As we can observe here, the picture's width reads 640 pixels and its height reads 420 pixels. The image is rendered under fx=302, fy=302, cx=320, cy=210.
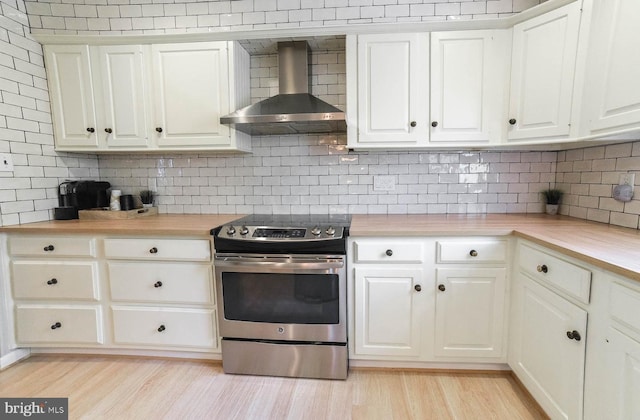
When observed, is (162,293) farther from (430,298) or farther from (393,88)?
(393,88)

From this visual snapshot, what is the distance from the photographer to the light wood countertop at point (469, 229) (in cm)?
125

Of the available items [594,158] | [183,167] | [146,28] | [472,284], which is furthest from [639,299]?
[146,28]

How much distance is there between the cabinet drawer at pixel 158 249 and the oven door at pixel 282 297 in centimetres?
14

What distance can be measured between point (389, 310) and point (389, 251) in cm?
37

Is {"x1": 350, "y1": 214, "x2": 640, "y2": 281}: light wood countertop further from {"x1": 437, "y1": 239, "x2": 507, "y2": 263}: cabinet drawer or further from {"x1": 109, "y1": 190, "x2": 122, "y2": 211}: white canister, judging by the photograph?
{"x1": 109, "y1": 190, "x2": 122, "y2": 211}: white canister

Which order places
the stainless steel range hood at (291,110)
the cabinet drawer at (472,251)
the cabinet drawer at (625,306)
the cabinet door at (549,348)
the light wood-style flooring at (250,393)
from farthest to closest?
1. the stainless steel range hood at (291,110)
2. the cabinet drawer at (472,251)
3. the light wood-style flooring at (250,393)
4. the cabinet door at (549,348)
5. the cabinet drawer at (625,306)

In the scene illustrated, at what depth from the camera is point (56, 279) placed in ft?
6.56

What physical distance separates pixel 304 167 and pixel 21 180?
1.98 metres

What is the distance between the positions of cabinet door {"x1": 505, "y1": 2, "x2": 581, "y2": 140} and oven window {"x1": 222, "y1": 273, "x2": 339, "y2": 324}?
1.54 metres

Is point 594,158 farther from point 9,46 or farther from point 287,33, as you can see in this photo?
point 9,46

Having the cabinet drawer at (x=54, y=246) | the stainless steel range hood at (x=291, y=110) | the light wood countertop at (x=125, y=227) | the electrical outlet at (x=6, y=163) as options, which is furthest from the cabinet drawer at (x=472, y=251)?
the electrical outlet at (x=6, y=163)

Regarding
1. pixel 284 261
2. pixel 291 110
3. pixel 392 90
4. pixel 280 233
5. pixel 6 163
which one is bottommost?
pixel 284 261

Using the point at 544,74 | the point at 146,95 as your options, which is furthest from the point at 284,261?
the point at 544,74

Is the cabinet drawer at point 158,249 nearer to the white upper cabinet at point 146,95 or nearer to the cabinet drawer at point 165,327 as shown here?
the cabinet drawer at point 165,327
